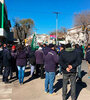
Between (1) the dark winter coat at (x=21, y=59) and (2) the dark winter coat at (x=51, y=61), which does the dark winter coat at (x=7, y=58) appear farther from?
(2) the dark winter coat at (x=51, y=61)

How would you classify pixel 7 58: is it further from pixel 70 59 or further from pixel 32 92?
pixel 70 59

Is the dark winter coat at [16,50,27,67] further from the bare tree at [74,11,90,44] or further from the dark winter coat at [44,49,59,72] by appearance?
the bare tree at [74,11,90,44]

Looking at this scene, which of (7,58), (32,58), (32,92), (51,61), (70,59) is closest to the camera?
(70,59)

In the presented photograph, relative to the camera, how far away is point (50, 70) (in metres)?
5.00

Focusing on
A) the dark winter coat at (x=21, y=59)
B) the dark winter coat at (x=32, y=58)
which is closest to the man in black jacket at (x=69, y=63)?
the dark winter coat at (x=21, y=59)

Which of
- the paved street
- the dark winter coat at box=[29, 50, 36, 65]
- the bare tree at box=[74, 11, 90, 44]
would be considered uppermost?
the bare tree at box=[74, 11, 90, 44]

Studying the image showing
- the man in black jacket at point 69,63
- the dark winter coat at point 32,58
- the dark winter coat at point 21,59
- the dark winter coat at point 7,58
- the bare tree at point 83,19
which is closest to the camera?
the man in black jacket at point 69,63

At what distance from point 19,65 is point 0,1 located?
1945cm

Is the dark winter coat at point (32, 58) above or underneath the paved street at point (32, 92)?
above

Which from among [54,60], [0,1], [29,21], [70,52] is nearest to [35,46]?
[54,60]

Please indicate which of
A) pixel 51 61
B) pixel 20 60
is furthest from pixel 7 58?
A: pixel 51 61

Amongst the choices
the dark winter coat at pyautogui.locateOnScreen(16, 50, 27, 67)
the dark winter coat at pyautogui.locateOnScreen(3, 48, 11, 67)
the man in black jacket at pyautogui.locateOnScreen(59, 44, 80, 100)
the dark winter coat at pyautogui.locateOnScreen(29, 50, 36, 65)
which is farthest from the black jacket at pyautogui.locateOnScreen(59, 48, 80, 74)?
the dark winter coat at pyautogui.locateOnScreen(29, 50, 36, 65)

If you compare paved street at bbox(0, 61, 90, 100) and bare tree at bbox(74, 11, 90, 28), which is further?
bare tree at bbox(74, 11, 90, 28)

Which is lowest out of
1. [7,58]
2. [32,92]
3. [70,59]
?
[32,92]
